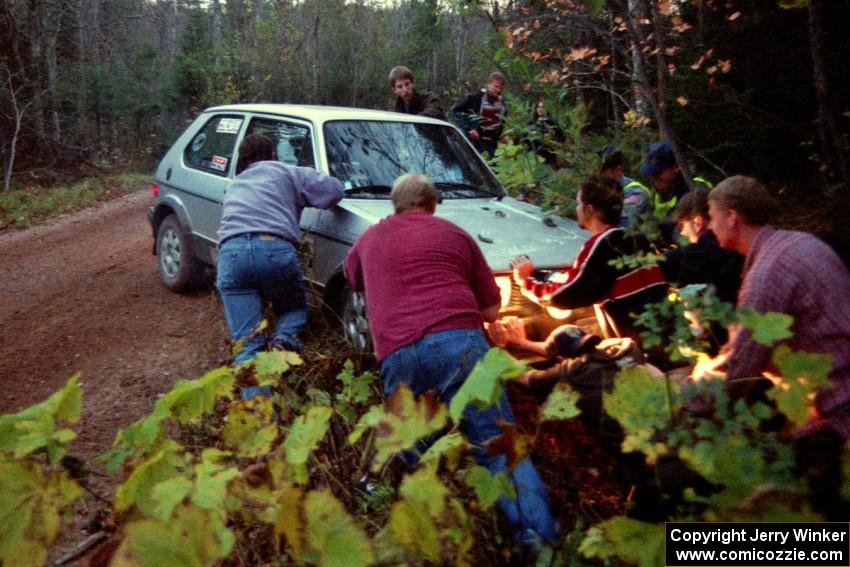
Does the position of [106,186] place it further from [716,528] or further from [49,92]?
[716,528]

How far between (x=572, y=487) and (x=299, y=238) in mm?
2735

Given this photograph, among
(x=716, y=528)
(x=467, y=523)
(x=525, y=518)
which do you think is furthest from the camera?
(x=525, y=518)

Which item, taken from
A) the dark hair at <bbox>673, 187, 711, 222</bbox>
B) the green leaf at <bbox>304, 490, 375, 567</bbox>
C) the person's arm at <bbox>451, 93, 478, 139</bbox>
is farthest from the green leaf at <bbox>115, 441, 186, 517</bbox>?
the person's arm at <bbox>451, 93, 478, 139</bbox>

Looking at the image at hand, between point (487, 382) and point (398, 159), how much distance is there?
166 inches

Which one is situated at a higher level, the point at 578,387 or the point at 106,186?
the point at 578,387

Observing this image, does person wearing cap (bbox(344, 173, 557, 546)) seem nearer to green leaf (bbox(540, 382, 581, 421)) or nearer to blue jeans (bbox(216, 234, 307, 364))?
green leaf (bbox(540, 382, 581, 421))

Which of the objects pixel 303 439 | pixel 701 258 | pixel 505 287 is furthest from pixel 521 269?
pixel 303 439

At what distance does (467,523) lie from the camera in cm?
199

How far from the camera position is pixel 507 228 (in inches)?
203

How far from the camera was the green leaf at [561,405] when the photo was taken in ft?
7.14

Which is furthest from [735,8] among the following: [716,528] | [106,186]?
[106,186]

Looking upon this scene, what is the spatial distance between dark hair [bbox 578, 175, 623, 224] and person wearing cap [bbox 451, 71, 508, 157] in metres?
4.71

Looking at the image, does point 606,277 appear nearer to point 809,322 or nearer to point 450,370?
point 450,370

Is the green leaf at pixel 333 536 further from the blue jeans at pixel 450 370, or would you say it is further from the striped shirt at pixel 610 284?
the striped shirt at pixel 610 284
